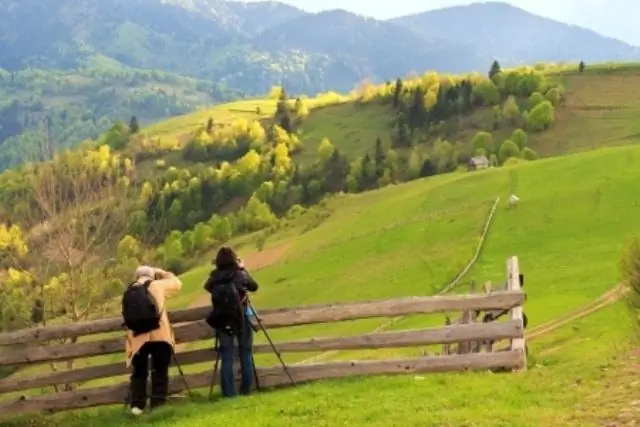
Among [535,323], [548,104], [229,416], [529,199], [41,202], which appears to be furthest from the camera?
[548,104]

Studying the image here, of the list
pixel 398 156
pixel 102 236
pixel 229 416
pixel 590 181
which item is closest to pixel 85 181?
pixel 102 236

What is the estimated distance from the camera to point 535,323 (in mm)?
29438

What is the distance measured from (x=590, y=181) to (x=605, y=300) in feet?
110

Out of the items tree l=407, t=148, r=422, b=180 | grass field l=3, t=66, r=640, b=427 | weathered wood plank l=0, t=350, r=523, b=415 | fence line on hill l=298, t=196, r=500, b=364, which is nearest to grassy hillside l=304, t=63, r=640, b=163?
tree l=407, t=148, r=422, b=180

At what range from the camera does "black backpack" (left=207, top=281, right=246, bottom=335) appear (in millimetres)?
16078

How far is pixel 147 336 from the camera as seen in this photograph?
15734mm

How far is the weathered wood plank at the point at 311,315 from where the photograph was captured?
16.5 metres

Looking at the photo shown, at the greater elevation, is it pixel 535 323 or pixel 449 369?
pixel 449 369

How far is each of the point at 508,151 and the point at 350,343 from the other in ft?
439

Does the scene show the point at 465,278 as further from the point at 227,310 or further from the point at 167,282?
the point at 167,282

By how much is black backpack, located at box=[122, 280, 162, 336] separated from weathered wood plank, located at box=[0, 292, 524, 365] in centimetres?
120

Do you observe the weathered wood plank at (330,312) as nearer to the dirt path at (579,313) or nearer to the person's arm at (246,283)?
the person's arm at (246,283)

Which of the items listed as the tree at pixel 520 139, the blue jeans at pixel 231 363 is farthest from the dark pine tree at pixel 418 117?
the blue jeans at pixel 231 363

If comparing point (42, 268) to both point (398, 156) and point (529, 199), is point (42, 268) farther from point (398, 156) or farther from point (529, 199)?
point (398, 156)
